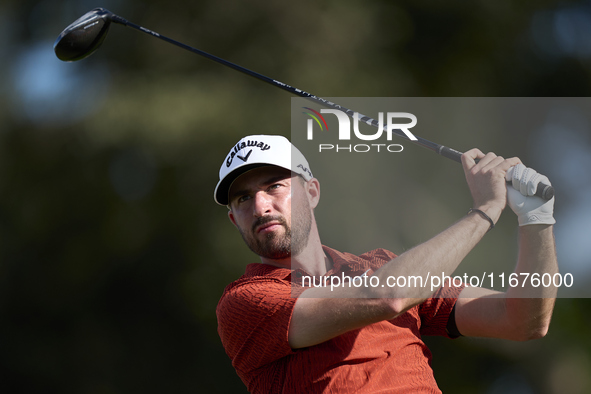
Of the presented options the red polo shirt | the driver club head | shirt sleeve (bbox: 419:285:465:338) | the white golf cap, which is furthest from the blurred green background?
Answer: the red polo shirt

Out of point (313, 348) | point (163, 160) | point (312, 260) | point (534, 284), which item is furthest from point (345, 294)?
point (163, 160)

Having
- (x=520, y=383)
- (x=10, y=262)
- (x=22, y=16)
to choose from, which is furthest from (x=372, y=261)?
(x=22, y=16)

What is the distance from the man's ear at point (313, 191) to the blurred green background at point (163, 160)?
3.18 m

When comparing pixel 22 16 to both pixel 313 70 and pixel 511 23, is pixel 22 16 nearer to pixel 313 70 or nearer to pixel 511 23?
pixel 313 70

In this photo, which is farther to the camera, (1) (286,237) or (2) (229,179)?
(2) (229,179)

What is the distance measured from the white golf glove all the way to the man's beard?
672 millimetres

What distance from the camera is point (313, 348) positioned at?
6.21 feet

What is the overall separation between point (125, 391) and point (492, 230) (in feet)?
15.5

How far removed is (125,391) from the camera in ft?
19.0

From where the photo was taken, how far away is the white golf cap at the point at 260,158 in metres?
2.19

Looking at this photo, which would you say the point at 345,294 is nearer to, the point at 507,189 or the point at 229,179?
the point at 507,189

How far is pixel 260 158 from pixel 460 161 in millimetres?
667

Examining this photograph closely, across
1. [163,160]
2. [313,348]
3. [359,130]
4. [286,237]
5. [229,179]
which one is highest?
[163,160]

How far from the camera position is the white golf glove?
1.85 metres
